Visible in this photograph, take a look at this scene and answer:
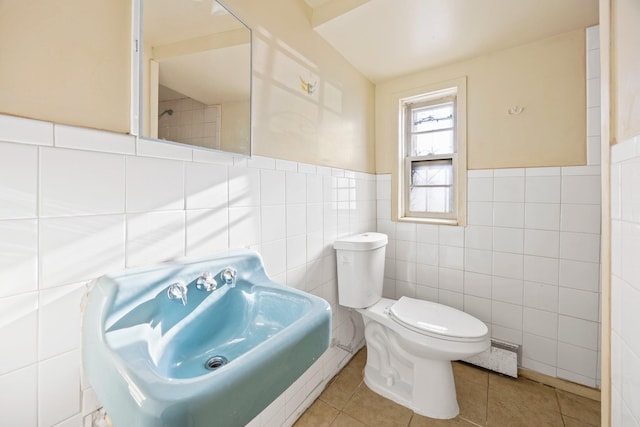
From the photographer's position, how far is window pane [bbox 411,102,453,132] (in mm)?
2016

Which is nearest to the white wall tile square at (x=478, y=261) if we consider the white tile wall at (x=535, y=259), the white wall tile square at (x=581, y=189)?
the white tile wall at (x=535, y=259)

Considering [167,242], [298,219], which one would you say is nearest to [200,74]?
[167,242]

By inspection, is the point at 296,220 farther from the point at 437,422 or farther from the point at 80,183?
the point at 437,422

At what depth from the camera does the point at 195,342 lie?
0.79 metres

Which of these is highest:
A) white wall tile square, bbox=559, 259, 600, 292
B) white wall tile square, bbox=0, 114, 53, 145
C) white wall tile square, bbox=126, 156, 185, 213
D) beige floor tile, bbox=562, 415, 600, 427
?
white wall tile square, bbox=0, 114, 53, 145

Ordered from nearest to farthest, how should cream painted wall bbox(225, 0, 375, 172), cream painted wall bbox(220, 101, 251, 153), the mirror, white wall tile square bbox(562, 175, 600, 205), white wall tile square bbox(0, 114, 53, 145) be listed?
white wall tile square bbox(0, 114, 53, 145)
the mirror
cream painted wall bbox(220, 101, 251, 153)
cream painted wall bbox(225, 0, 375, 172)
white wall tile square bbox(562, 175, 600, 205)

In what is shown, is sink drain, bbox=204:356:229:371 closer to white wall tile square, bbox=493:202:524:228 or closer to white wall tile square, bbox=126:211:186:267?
white wall tile square, bbox=126:211:186:267

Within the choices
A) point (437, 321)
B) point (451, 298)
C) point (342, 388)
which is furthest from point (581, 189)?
point (342, 388)

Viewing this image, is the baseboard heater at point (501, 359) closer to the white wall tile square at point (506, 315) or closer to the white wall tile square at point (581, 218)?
the white wall tile square at point (506, 315)

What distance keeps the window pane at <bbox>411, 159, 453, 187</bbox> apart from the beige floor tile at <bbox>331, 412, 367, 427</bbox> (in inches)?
65.5

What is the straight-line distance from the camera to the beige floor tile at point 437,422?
4.30ft

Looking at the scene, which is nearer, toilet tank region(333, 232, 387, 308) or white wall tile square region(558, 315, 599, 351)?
white wall tile square region(558, 315, 599, 351)

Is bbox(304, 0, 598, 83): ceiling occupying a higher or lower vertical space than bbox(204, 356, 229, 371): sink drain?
higher

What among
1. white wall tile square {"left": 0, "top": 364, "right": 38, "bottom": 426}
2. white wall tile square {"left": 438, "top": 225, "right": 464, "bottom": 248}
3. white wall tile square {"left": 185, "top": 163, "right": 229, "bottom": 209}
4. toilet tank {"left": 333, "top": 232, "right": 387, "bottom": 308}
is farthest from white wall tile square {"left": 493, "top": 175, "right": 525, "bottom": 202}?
white wall tile square {"left": 0, "top": 364, "right": 38, "bottom": 426}
